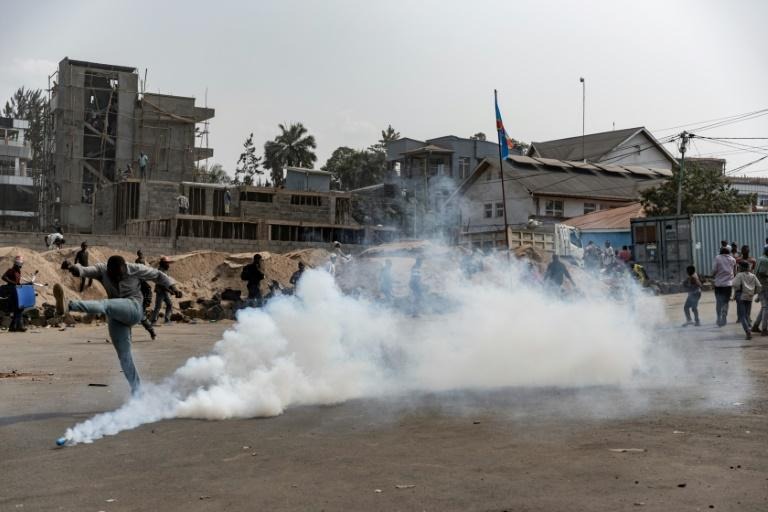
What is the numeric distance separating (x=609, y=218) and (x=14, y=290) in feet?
112

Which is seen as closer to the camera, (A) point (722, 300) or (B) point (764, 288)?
(B) point (764, 288)

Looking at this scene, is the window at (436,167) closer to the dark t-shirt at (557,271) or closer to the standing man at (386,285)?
the standing man at (386,285)

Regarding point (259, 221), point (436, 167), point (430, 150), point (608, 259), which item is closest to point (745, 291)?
point (608, 259)

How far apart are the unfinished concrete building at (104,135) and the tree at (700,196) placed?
118 feet

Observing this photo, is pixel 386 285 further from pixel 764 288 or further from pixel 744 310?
pixel 764 288

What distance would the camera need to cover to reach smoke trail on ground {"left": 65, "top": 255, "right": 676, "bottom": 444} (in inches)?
359

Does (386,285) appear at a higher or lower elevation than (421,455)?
higher

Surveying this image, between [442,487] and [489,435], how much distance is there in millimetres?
1788

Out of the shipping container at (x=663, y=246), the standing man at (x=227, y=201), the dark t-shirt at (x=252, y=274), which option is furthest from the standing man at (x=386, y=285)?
the standing man at (x=227, y=201)

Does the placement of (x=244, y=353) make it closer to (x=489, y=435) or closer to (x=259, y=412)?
(x=259, y=412)

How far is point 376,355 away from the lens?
11.6 meters

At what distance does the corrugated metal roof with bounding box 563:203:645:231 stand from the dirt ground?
33.9 metres

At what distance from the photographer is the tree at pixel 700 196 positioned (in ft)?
136

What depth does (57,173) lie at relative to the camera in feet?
194
